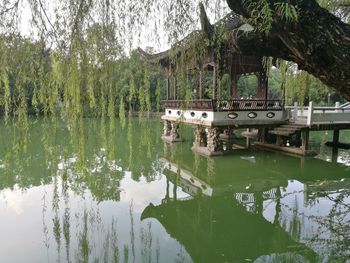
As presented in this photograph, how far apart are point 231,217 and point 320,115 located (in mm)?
5811

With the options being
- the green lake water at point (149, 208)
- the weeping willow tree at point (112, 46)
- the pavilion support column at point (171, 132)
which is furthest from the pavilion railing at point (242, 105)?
the weeping willow tree at point (112, 46)

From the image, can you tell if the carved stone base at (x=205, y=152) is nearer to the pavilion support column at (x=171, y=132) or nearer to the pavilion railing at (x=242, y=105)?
the pavilion railing at (x=242, y=105)

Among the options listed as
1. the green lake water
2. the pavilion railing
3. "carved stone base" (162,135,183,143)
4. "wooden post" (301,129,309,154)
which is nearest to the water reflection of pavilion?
the green lake water

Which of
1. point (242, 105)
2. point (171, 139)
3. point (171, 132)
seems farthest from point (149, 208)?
point (171, 132)

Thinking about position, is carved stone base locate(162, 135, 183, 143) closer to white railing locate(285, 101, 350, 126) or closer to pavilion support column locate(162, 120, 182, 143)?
pavilion support column locate(162, 120, 182, 143)

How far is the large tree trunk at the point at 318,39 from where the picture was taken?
55.9 inches

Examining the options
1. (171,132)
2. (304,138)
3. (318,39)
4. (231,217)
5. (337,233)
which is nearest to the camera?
(318,39)

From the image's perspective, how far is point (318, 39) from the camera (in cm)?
142

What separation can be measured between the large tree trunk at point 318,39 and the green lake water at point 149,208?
90 cm

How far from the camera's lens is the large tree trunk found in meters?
1.42

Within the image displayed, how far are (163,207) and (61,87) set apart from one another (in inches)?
145

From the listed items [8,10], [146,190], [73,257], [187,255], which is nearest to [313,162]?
[146,190]

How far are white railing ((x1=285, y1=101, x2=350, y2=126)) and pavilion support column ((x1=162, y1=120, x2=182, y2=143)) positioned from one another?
4.03 metres

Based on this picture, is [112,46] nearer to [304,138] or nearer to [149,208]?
[149,208]
